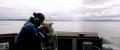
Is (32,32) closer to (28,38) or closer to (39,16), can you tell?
(28,38)

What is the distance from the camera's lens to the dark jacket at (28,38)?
3.14m

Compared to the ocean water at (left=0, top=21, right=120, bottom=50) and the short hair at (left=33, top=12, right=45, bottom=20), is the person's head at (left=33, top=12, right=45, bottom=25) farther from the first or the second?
the ocean water at (left=0, top=21, right=120, bottom=50)

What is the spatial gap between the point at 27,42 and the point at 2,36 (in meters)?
1.85

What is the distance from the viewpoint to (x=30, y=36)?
3.15 m

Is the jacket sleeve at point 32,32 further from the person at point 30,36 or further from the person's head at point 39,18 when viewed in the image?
the person's head at point 39,18

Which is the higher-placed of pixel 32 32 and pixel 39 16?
pixel 39 16

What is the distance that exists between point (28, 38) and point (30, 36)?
0.15ft

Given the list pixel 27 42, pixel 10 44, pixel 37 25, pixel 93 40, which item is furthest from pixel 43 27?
pixel 93 40

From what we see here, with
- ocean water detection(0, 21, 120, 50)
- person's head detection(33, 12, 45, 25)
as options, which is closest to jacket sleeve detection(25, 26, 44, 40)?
person's head detection(33, 12, 45, 25)

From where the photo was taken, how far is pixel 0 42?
4734 mm

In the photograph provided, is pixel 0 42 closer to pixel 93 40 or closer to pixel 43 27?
pixel 43 27

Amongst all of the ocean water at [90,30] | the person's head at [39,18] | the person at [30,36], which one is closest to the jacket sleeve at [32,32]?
the person at [30,36]

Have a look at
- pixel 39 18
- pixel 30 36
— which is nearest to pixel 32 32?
pixel 30 36

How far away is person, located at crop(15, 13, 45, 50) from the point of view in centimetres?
314
